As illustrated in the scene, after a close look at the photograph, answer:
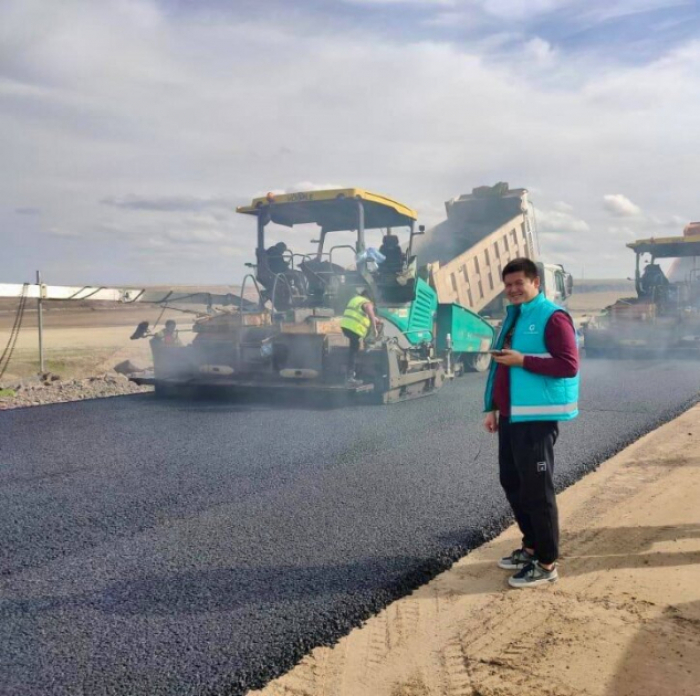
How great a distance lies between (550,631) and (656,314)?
12652 mm

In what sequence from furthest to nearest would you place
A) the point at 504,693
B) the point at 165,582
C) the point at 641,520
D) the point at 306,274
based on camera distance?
the point at 306,274 < the point at 641,520 < the point at 165,582 < the point at 504,693

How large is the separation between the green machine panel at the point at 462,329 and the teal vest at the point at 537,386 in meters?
6.66

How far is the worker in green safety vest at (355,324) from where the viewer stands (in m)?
7.32

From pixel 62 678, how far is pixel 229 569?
0.97 m

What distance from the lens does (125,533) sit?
11.8ft

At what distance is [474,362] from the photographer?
1096 centimetres

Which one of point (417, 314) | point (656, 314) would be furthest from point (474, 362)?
point (656, 314)

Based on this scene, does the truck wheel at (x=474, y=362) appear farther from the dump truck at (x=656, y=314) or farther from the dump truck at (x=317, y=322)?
the dump truck at (x=656, y=314)

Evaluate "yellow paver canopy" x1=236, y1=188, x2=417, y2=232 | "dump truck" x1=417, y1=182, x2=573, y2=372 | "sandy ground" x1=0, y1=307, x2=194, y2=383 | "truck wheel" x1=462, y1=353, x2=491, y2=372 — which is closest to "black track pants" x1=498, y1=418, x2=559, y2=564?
"yellow paver canopy" x1=236, y1=188, x2=417, y2=232

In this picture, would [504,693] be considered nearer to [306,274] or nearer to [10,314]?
[306,274]

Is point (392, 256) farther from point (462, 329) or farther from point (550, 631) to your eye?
point (550, 631)

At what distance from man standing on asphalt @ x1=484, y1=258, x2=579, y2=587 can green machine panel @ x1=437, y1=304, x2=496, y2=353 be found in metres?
6.53

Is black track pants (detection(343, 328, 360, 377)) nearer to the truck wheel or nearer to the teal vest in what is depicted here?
the truck wheel

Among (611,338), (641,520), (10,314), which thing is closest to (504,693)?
(641,520)
